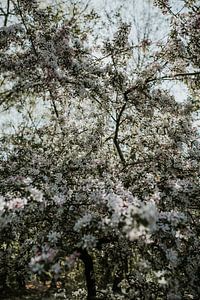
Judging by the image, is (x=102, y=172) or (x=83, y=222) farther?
(x=102, y=172)

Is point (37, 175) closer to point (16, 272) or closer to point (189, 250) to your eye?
point (16, 272)

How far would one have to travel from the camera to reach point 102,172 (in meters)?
9.63

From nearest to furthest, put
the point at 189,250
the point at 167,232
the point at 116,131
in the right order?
the point at 167,232 < the point at 189,250 < the point at 116,131

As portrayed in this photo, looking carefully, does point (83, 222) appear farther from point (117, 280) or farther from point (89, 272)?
point (89, 272)

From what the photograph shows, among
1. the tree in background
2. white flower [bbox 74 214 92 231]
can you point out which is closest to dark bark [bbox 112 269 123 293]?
the tree in background

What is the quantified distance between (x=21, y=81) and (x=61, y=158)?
94.0 inches

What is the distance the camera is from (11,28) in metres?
9.90

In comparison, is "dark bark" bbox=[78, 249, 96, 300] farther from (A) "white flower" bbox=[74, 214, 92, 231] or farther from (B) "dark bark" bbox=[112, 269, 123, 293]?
(A) "white flower" bbox=[74, 214, 92, 231]

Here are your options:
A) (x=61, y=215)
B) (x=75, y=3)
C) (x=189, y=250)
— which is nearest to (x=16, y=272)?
(x=61, y=215)

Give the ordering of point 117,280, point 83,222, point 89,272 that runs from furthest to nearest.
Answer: point 89,272 → point 117,280 → point 83,222

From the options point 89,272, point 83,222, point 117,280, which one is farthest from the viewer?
point 89,272

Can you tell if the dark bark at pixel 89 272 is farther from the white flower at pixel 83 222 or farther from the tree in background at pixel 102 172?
the white flower at pixel 83 222

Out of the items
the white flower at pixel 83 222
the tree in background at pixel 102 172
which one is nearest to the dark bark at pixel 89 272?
the tree in background at pixel 102 172

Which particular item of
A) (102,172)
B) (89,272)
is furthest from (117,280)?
(102,172)
